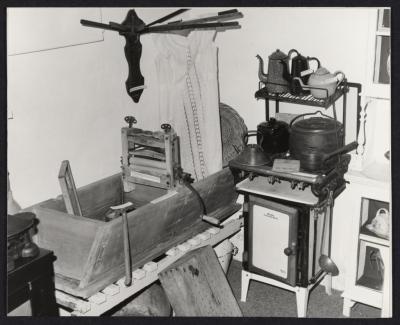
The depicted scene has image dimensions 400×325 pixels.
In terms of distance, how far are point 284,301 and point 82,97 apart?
199 centimetres

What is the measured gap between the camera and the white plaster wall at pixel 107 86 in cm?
359

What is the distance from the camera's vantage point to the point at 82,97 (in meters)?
3.91

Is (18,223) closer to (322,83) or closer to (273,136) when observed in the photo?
(273,136)

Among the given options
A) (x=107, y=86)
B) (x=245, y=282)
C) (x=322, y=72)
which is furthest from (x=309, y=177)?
(x=107, y=86)

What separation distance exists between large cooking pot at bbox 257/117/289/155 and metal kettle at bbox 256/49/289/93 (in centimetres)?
22

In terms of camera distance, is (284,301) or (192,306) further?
(284,301)

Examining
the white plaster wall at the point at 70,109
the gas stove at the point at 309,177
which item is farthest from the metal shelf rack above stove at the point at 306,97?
the white plaster wall at the point at 70,109

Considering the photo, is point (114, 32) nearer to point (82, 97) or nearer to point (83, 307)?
point (82, 97)

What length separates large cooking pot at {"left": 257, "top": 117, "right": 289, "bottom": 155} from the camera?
13.2 ft

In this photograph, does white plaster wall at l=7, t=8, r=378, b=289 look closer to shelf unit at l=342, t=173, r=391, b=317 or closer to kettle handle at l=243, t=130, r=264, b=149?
kettle handle at l=243, t=130, r=264, b=149

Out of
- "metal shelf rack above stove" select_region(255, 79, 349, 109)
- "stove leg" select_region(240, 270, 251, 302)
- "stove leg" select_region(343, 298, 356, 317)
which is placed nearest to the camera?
"metal shelf rack above stove" select_region(255, 79, 349, 109)

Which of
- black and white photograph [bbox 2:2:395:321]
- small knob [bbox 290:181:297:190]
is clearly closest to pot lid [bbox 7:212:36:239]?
black and white photograph [bbox 2:2:395:321]

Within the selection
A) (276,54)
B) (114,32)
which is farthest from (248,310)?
(114,32)

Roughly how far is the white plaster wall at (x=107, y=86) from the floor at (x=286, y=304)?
0.20 m
